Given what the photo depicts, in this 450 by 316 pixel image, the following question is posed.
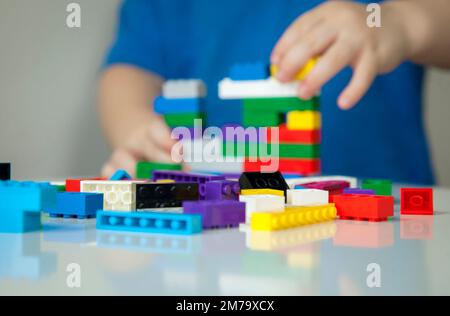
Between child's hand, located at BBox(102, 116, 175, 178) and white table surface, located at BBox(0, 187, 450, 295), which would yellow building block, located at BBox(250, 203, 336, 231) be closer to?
white table surface, located at BBox(0, 187, 450, 295)

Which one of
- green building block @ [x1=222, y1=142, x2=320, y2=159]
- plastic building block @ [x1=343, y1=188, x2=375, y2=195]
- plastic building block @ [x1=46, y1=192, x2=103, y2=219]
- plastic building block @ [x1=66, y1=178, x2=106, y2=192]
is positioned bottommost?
plastic building block @ [x1=46, y1=192, x2=103, y2=219]

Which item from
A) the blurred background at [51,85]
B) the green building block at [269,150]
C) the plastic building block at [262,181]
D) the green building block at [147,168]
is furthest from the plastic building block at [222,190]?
the blurred background at [51,85]

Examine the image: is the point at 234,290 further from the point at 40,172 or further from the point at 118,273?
the point at 40,172

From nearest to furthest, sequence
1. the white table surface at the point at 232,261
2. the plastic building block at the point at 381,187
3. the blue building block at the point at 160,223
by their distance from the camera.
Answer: the white table surface at the point at 232,261 → the blue building block at the point at 160,223 → the plastic building block at the point at 381,187

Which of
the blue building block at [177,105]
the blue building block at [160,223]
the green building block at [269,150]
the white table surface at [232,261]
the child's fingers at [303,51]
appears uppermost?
the child's fingers at [303,51]

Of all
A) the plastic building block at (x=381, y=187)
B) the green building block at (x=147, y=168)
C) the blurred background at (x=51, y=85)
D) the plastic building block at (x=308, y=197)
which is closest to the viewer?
the plastic building block at (x=308, y=197)

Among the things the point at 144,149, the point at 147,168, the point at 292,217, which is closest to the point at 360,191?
the point at 292,217

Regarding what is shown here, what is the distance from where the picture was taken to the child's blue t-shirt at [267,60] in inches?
59.0

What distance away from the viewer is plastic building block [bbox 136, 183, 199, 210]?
641 millimetres

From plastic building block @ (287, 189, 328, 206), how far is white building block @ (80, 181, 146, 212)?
0.15m

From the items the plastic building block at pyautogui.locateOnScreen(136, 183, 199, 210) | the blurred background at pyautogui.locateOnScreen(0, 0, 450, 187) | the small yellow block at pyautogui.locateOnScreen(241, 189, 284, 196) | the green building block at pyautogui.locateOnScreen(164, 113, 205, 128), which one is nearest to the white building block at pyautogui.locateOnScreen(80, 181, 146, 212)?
the plastic building block at pyautogui.locateOnScreen(136, 183, 199, 210)

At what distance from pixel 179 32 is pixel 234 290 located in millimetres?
1423

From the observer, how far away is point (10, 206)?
21.7 inches

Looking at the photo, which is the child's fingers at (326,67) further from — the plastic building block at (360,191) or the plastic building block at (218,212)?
the plastic building block at (218,212)
